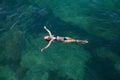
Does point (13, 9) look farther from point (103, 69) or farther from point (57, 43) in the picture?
point (103, 69)

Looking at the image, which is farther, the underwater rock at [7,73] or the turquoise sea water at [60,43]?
the underwater rock at [7,73]

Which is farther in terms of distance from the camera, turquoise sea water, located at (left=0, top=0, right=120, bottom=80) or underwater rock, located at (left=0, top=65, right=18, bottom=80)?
underwater rock, located at (left=0, top=65, right=18, bottom=80)

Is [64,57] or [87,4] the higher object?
[87,4]

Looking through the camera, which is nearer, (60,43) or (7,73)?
(7,73)

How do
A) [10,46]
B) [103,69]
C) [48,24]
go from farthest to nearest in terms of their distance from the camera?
[48,24] < [10,46] < [103,69]

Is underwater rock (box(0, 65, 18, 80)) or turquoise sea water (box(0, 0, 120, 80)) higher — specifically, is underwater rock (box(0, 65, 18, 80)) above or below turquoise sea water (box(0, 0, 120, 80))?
below

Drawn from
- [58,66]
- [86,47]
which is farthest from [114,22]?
[58,66]

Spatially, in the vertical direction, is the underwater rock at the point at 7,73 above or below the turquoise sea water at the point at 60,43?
below

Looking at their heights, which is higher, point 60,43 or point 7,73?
point 60,43
